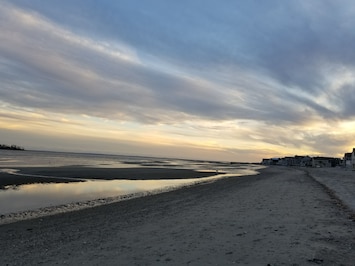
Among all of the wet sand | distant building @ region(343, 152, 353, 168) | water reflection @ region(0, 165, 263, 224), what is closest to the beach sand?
water reflection @ region(0, 165, 263, 224)

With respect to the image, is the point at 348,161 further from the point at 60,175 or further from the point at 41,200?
the point at 41,200

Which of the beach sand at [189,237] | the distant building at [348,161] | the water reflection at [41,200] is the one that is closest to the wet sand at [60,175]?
the water reflection at [41,200]

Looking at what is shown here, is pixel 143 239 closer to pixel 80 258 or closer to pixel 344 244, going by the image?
pixel 80 258

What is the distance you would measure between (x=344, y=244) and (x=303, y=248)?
1.29 m

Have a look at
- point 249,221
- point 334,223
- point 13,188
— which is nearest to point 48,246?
point 249,221

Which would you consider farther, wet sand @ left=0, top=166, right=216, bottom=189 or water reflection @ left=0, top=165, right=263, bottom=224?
wet sand @ left=0, top=166, right=216, bottom=189

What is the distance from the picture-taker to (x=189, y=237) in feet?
34.5

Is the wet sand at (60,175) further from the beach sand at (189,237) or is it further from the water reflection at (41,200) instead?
the beach sand at (189,237)

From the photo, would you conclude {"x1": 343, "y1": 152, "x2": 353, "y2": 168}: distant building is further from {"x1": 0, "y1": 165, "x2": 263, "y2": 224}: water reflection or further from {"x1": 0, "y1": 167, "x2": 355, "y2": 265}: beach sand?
{"x1": 0, "y1": 167, "x2": 355, "y2": 265}: beach sand

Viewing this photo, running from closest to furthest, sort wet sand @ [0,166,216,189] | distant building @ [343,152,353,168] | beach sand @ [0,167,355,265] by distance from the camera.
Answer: beach sand @ [0,167,355,265], wet sand @ [0,166,216,189], distant building @ [343,152,353,168]

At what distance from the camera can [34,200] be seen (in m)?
20.7

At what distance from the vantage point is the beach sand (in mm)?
8383

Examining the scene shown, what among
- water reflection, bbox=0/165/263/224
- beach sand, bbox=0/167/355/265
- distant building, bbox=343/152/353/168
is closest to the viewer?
beach sand, bbox=0/167/355/265

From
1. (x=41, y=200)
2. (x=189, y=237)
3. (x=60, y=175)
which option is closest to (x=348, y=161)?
(x=60, y=175)
